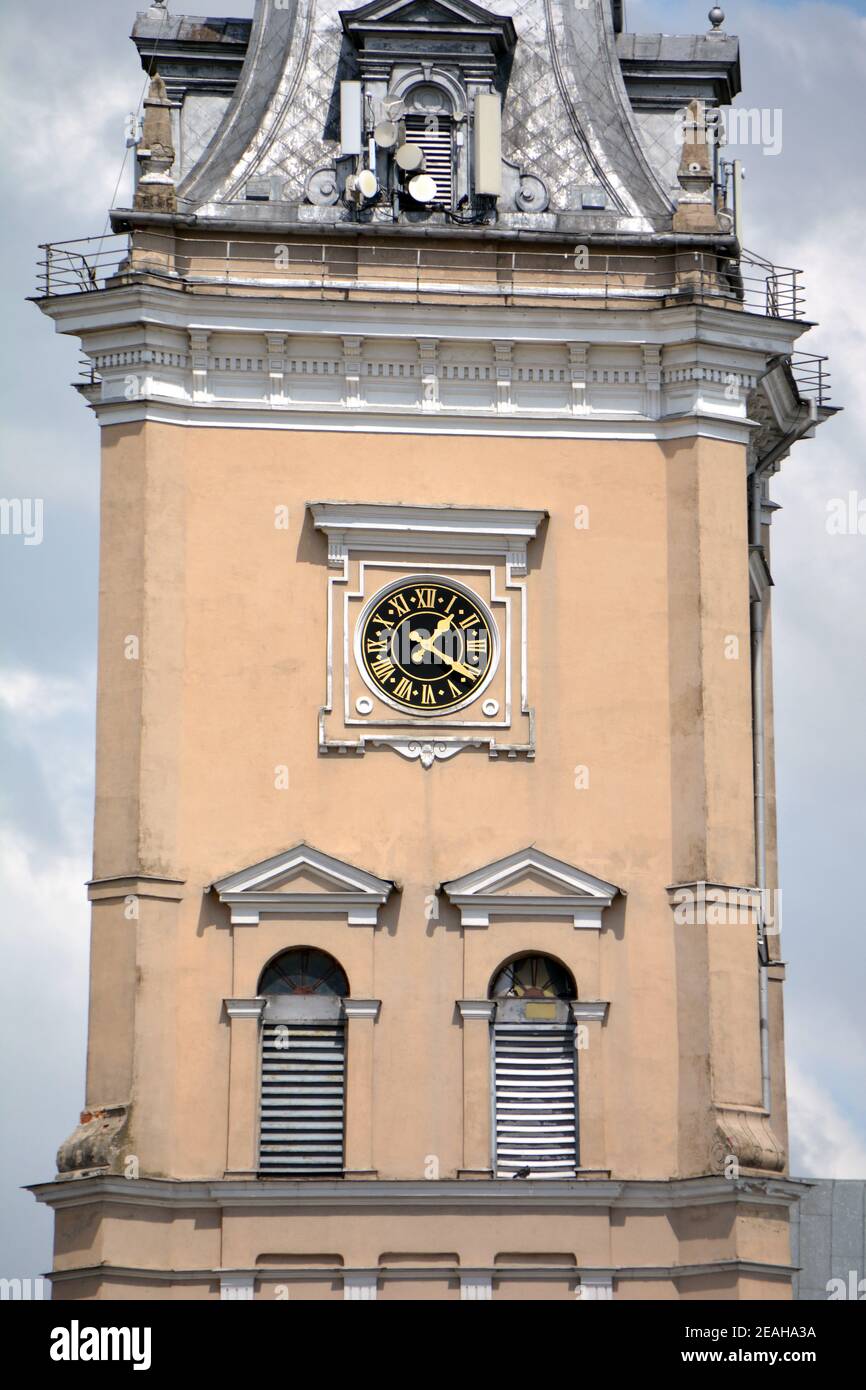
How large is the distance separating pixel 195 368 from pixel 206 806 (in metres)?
4.98

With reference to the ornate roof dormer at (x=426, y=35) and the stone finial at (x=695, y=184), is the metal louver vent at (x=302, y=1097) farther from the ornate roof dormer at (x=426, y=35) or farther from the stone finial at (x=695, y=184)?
the ornate roof dormer at (x=426, y=35)

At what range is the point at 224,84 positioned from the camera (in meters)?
43.3

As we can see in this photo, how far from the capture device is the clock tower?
38125 millimetres

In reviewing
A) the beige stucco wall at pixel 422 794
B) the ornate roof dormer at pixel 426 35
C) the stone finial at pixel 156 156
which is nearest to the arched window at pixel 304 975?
the beige stucco wall at pixel 422 794

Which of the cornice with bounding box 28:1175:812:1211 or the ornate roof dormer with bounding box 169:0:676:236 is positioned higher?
the ornate roof dormer with bounding box 169:0:676:236

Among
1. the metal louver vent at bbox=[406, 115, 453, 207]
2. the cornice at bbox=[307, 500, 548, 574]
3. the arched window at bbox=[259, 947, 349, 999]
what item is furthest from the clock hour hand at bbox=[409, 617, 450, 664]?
the metal louver vent at bbox=[406, 115, 453, 207]

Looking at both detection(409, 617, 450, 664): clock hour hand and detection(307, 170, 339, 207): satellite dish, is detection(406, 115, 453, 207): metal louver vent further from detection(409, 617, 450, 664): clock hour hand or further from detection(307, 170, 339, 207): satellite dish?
detection(409, 617, 450, 664): clock hour hand

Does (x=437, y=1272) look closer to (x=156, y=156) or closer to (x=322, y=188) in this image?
(x=322, y=188)

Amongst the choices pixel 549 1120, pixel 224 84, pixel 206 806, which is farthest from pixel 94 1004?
pixel 224 84

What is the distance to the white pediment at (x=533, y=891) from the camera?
39.1 meters

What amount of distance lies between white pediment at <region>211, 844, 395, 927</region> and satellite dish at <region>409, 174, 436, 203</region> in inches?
304

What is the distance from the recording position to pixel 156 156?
134 feet
